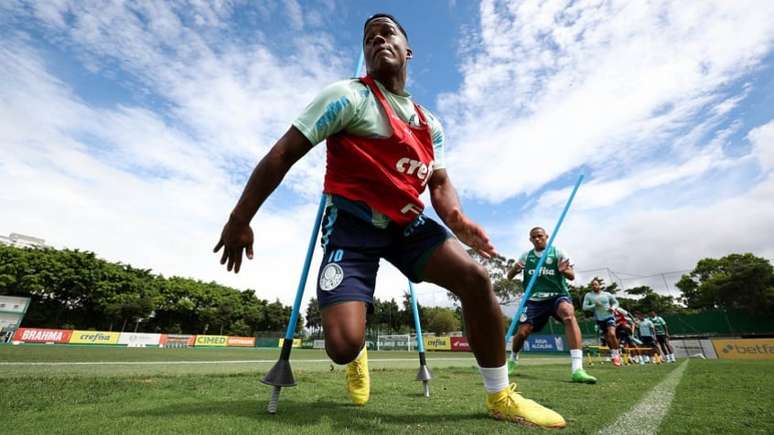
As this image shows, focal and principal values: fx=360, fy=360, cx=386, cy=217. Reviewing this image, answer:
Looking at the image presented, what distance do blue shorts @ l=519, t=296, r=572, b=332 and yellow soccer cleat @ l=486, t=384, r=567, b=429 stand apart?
11.9ft

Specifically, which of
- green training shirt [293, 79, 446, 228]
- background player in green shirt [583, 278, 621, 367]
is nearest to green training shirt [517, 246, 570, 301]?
green training shirt [293, 79, 446, 228]

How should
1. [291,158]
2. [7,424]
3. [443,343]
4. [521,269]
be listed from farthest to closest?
[443,343]
[521,269]
[291,158]
[7,424]

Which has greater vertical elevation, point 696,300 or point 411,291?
point 696,300

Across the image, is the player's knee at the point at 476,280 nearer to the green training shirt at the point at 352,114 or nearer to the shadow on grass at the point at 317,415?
the green training shirt at the point at 352,114

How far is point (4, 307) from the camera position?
32.2m

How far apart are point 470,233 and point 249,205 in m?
1.27

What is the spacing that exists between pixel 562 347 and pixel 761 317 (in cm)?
1239

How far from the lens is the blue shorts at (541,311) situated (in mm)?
5445

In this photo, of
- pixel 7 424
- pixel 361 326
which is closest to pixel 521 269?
pixel 361 326

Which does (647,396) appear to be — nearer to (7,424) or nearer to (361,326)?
(361,326)

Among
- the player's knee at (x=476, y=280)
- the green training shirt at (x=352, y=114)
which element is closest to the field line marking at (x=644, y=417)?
the player's knee at (x=476, y=280)

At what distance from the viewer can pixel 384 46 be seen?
2.46 meters

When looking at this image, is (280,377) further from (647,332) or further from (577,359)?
(647,332)

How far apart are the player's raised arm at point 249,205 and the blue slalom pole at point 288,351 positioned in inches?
28.7
